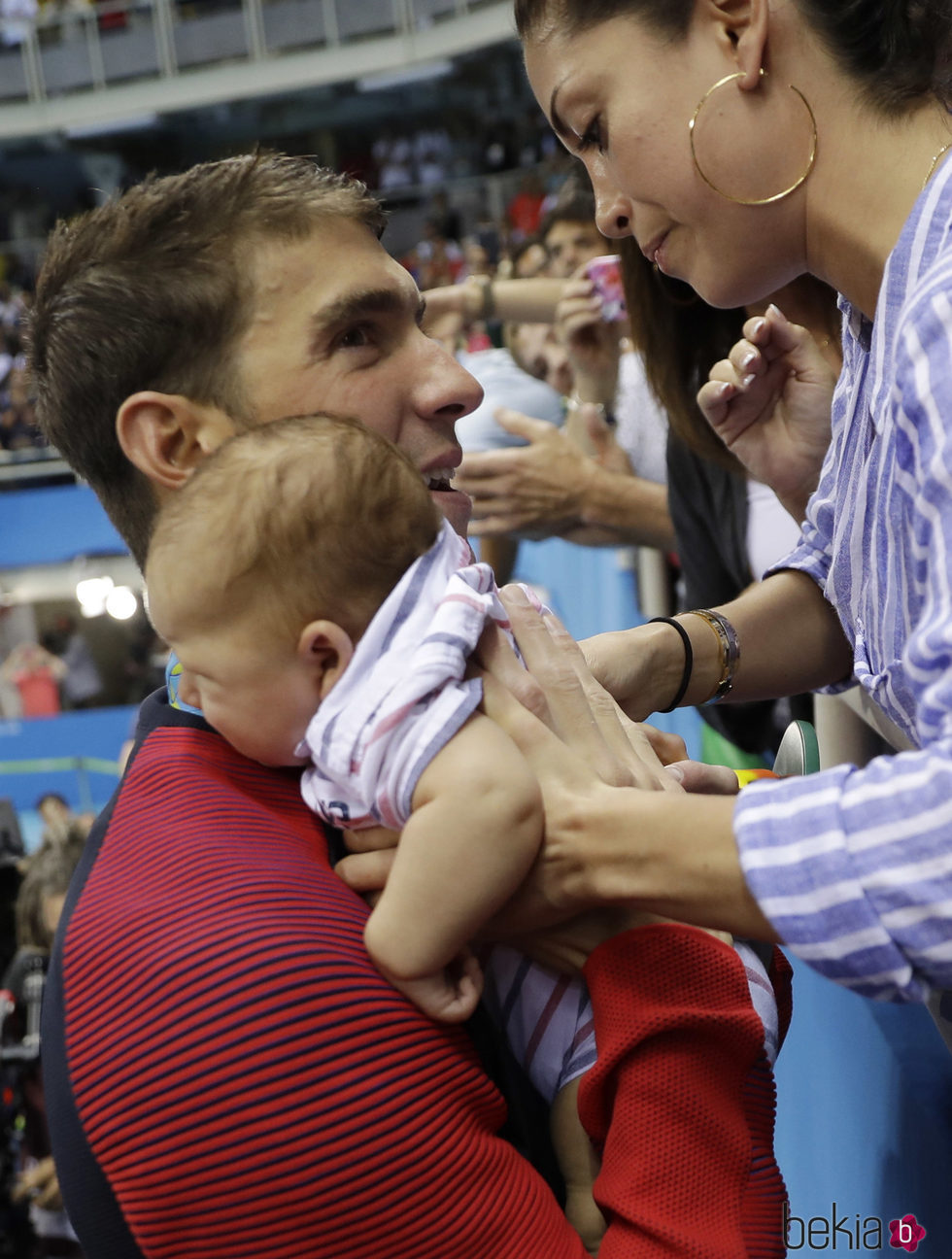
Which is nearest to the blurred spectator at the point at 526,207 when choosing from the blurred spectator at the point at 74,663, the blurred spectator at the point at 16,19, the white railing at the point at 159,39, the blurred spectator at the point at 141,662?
the white railing at the point at 159,39

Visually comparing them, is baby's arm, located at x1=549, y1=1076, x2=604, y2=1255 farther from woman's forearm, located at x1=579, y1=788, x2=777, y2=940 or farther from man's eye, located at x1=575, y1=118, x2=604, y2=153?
man's eye, located at x1=575, y1=118, x2=604, y2=153

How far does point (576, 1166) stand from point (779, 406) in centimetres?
106

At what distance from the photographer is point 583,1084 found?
2.58ft

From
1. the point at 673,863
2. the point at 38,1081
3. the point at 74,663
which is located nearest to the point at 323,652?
the point at 673,863

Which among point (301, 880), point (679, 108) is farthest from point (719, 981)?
point (679, 108)

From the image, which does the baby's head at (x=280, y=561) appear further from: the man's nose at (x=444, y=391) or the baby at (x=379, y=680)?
the man's nose at (x=444, y=391)

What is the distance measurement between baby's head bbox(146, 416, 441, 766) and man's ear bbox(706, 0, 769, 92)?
1.48ft

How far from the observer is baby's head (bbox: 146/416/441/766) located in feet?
2.61

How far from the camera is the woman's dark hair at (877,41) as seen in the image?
98 centimetres

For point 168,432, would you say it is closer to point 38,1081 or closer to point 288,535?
point 288,535

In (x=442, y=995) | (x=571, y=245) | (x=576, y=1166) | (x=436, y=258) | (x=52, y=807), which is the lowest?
(x=436, y=258)

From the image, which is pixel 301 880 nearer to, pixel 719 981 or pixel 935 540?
pixel 719 981

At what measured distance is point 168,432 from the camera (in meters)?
1.03

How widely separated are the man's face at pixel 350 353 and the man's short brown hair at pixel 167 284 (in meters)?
0.02
